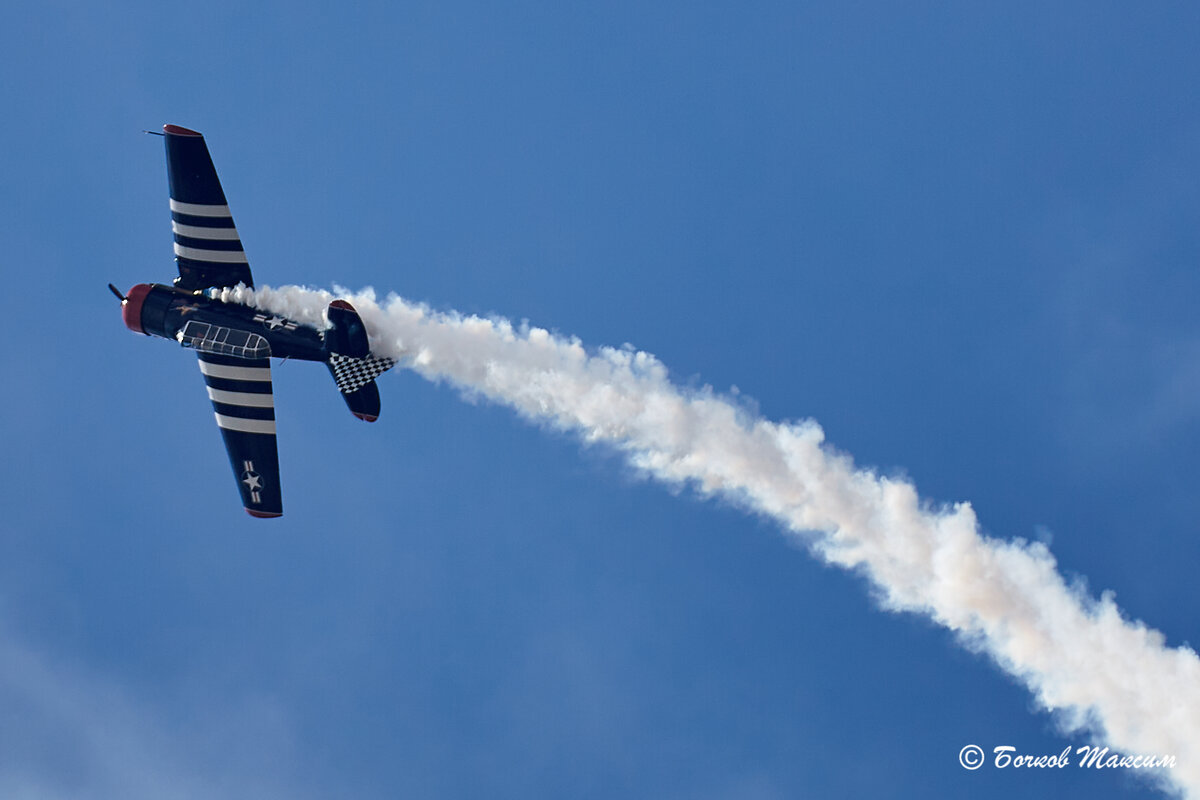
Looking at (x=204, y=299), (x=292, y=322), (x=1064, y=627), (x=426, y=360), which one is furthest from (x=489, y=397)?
(x=1064, y=627)

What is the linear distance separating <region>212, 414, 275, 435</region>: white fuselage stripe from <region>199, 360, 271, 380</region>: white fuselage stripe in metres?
1.65

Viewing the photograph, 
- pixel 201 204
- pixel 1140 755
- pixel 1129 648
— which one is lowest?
pixel 1140 755

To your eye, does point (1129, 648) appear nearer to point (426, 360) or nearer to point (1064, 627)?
point (1064, 627)

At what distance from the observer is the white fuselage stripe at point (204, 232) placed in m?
47.1

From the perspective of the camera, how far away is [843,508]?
45281 millimetres

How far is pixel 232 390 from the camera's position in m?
47.8

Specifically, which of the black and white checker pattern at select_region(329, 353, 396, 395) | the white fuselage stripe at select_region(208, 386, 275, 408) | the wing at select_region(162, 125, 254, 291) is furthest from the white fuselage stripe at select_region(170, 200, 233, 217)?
the black and white checker pattern at select_region(329, 353, 396, 395)

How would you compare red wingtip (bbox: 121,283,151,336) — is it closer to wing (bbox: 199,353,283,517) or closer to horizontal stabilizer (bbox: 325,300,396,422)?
wing (bbox: 199,353,283,517)

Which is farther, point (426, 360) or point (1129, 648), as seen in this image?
point (426, 360)

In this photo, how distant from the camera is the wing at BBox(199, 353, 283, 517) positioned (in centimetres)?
4772

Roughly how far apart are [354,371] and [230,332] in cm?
505

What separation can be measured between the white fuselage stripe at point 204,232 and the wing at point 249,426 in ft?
15.1

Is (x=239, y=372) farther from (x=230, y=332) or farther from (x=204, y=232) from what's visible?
(x=204, y=232)

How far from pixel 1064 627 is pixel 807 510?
32.6 ft
